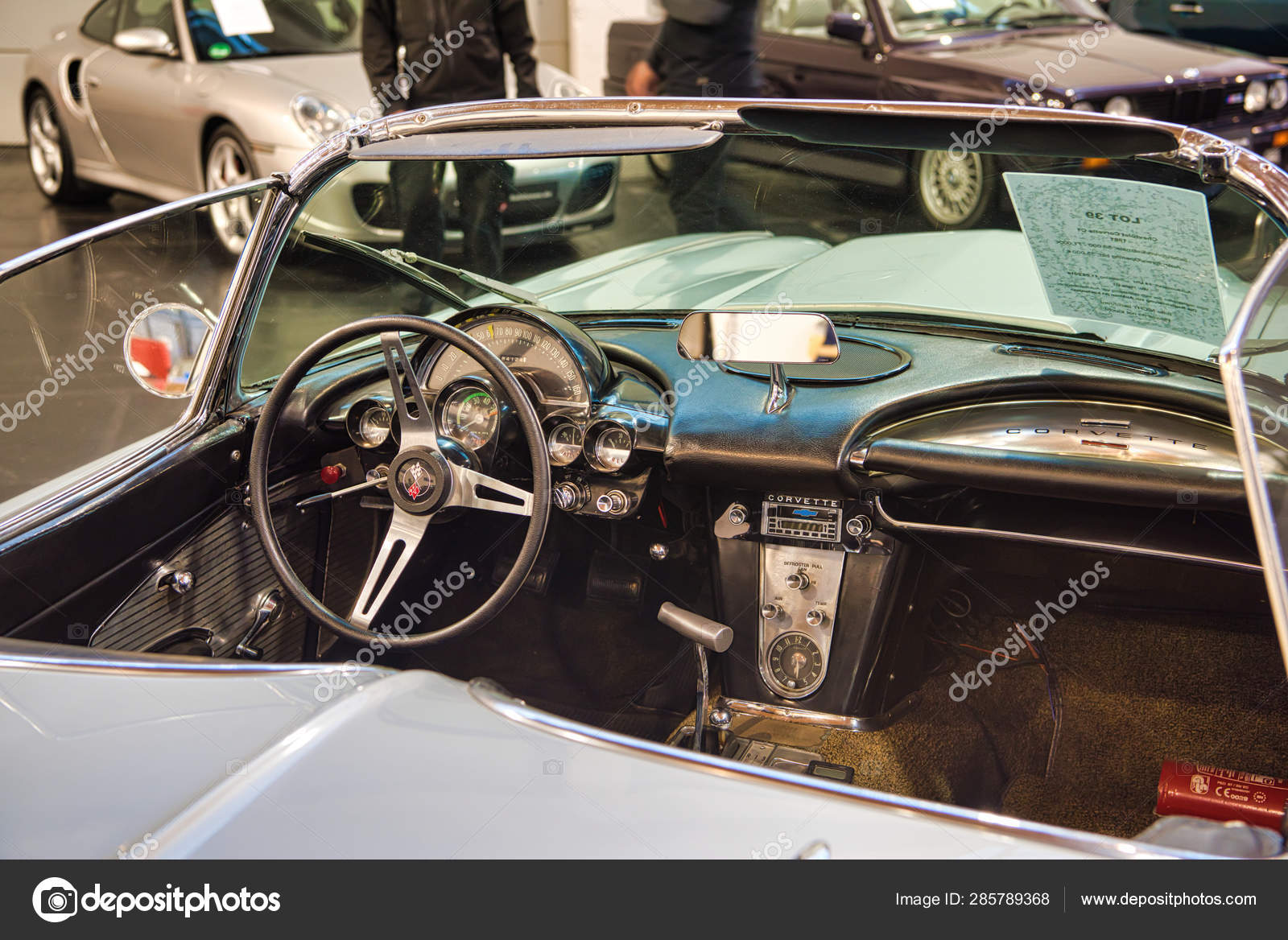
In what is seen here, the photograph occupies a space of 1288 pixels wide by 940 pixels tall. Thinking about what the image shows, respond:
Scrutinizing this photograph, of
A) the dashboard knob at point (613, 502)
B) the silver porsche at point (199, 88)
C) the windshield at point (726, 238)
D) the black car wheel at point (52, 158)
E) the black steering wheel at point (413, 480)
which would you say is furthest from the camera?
the black car wheel at point (52, 158)

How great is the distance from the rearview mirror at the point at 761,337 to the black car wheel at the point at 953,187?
36cm

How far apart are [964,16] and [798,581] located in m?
4.15

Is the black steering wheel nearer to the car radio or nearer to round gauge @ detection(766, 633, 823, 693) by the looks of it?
the car radio

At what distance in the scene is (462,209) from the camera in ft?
7.53

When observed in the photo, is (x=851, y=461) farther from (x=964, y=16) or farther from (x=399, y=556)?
(x=964, y=16)

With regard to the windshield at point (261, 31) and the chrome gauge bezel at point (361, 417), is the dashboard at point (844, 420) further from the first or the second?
the windshield at point (261, 31)

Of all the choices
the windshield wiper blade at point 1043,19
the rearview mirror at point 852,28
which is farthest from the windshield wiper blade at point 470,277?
the windshield wiper blade at point 1043,19

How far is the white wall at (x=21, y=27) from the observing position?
8.47 m

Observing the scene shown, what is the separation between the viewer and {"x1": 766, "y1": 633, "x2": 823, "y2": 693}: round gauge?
217 centimetres

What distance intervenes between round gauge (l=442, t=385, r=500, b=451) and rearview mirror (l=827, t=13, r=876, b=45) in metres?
4.01

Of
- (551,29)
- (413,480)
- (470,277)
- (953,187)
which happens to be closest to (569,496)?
(413,480)
